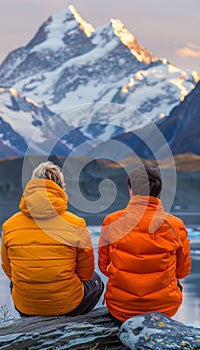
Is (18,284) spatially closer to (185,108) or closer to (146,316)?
(146,316)

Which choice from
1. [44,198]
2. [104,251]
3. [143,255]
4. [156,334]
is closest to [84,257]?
[104,251]

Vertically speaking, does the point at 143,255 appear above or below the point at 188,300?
above

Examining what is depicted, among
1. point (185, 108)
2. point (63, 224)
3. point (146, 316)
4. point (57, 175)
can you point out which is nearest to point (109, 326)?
point (146, 316)

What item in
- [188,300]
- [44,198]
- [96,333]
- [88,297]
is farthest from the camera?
[188,300]

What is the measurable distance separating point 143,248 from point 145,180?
456 mm

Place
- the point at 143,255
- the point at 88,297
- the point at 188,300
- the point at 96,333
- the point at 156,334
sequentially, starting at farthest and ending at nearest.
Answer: the point at 188,300
the point at 88,297
the point at 96,333
the point at 143,255
the point at 156,334

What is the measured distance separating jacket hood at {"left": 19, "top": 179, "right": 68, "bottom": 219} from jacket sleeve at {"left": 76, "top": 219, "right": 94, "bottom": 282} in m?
0.22

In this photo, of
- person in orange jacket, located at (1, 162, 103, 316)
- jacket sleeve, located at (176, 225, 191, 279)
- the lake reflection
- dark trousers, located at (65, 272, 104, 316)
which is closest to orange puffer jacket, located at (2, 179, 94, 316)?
person in orange jacket, located at (1, 162, 103, 316)

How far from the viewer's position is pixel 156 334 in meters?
4.24

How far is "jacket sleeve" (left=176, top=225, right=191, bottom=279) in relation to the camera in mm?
4621

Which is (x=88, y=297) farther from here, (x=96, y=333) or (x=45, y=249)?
(x=45, y=249)

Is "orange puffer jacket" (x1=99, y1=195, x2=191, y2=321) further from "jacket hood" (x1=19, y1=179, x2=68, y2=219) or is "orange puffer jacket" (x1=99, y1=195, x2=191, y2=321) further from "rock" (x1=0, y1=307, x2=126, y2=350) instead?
"jacket hood" (x1=19, y1=179, x2=68, y2=219)

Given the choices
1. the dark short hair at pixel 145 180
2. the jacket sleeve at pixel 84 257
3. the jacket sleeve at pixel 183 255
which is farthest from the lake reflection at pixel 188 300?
the dark short hair at pixel 145 180

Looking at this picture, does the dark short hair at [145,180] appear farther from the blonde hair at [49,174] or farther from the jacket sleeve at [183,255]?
the blonde hair at [49,174]
